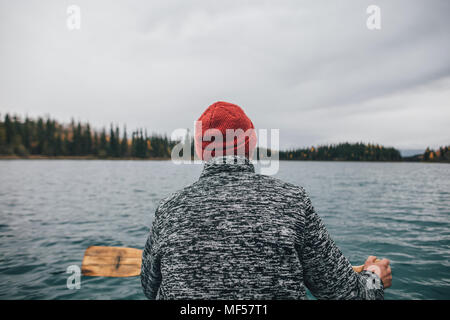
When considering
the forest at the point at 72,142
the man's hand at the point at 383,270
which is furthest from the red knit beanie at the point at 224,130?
the forest at the point at 72,142

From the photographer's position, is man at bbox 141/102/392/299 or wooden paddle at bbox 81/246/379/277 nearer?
man at bbox 141/102/392/299

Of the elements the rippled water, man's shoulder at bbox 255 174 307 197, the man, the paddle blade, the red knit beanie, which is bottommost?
the rippled water

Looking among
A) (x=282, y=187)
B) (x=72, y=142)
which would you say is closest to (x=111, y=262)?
(x=282, y=187)

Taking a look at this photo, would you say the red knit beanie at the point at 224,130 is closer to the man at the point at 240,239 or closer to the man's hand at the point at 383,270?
the man at the point at 240,239

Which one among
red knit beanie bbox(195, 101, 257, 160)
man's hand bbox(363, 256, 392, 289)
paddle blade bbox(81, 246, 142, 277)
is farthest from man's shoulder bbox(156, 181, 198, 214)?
paddle blade bbox(81, 246, 142, 277)

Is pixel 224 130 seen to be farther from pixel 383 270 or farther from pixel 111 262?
pixel 111 262

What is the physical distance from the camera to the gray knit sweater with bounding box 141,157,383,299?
4.96ft

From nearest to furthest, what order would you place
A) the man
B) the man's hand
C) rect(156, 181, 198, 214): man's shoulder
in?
the man → rect(156, 181, 198, 214): man's shoulder → the man's hand

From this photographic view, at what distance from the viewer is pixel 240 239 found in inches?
59.3

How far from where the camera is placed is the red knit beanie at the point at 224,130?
5.87 feet

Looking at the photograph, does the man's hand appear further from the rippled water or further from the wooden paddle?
the rippled water

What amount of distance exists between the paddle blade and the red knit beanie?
273 centimetres
